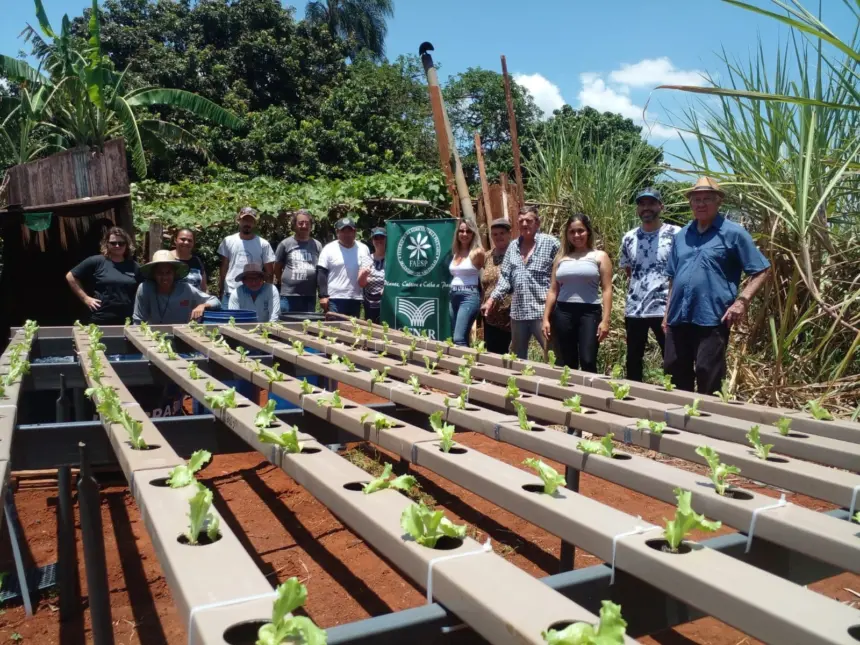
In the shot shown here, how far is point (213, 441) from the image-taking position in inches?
101

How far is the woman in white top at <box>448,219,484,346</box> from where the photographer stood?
6598 millimetres

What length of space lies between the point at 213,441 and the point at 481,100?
37386 mm

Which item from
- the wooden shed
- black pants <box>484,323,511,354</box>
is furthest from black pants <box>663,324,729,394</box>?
the wooden shed

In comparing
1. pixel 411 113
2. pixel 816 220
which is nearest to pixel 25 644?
pixel 816 220

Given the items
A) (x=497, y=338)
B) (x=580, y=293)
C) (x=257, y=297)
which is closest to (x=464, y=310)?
(x=497, y=338)

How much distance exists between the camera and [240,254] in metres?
6.85

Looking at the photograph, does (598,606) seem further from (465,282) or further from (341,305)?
(341,305)

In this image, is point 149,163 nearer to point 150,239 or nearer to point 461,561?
point 150,239

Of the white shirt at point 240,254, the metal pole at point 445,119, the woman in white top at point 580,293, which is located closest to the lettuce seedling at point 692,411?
the woman in white top at point 580,293

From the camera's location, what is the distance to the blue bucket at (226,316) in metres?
5.13

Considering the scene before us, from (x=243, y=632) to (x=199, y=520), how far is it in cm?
33

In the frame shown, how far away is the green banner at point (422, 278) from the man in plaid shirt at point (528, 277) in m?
1.78

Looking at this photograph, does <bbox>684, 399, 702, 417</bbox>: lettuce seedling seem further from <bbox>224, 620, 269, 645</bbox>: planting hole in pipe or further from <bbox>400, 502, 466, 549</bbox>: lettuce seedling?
<bbox>224, 620, 269, 645</bbox>: planting hole in pipe

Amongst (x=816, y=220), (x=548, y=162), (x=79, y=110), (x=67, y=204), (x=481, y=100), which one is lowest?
(x=816, y=220)
